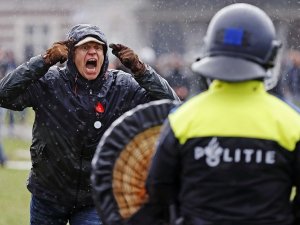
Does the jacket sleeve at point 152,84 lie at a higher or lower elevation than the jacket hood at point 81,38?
lower

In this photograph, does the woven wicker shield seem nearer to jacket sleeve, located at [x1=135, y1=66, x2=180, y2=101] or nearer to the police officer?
the police officer

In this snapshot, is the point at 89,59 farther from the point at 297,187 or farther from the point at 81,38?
the point at 297,187

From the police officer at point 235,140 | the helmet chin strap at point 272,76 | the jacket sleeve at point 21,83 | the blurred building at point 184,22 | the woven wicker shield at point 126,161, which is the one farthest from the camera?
the blurred building at point 184,22

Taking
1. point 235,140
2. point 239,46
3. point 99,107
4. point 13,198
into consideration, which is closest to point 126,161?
point 235,140

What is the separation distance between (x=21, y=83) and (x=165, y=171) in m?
2.30

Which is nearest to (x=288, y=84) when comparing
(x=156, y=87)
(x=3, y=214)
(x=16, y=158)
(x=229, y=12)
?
(x=16, y=158)

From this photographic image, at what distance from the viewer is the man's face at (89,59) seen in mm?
6457

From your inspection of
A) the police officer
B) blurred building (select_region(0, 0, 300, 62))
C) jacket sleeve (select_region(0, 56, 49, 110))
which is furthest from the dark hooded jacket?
blurred building (select_region(0, 0, 300, 62))

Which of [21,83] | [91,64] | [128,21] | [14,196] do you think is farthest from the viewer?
[128,21]

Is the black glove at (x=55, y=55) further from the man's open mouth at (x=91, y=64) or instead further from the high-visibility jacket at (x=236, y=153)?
the high-visibility jacket at (x=236, y=153)

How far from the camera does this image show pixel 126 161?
474cm

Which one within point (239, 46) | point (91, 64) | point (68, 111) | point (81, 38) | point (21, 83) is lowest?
point (68, 111)

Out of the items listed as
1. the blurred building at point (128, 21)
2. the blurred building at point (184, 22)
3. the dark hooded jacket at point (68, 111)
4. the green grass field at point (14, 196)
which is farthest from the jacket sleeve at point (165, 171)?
the blurred building at point (184, 22)

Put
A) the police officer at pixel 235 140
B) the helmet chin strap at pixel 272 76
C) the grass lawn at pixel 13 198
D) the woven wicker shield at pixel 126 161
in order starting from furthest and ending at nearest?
1. the grass lawn at pixel 13 198
2. the woven wicker shield at pixel 126 161
3. the helmet chin strap at pixel 272 76
4. the police officer at pixel 235 140
